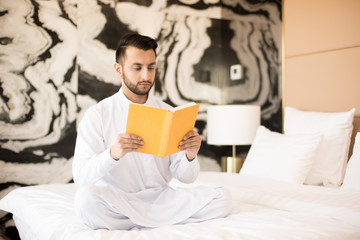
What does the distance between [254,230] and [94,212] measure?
630 mm

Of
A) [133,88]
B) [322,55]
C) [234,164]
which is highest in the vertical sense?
[322,55]

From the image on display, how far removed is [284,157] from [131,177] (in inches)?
48.5

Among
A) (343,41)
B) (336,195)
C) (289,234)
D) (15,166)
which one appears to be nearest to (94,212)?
(289,234)

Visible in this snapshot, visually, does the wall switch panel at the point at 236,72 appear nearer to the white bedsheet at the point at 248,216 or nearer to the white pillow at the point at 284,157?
the white pillow at the point at 284,157

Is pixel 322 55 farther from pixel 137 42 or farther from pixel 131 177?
pixel 131 177

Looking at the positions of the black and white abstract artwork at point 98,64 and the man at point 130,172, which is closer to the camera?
the man at point 130,172

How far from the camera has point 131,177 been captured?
6.00ft

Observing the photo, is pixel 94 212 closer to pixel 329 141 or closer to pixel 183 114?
pixel 183 114

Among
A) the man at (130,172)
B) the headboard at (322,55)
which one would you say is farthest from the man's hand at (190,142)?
the headboard at (322,55)

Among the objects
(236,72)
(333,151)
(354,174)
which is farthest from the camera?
(236,72)

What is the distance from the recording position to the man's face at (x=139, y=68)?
1.86m

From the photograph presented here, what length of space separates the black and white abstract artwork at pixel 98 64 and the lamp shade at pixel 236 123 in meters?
0.30

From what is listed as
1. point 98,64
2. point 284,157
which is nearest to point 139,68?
point 284,157

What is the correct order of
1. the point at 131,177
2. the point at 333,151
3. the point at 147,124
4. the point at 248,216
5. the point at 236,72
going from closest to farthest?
1. the point at 147,124
2. the point at 248,216
3. the point at 131,177
4. the point at 333,151
5. the point at 236,72
